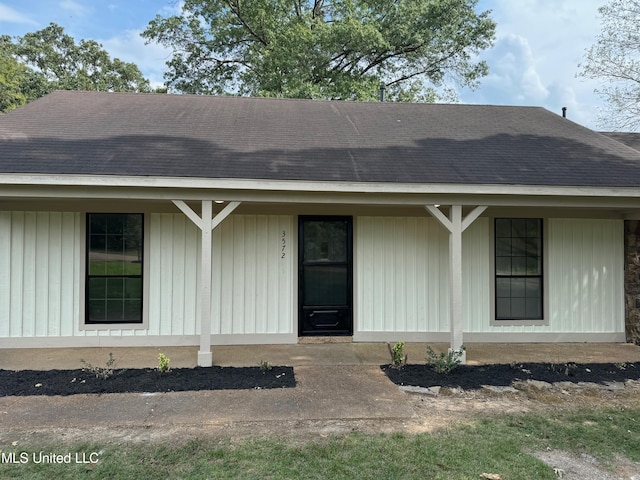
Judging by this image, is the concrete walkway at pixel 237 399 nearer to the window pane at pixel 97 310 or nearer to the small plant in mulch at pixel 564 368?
the small plant in mulch at pixel 564 368

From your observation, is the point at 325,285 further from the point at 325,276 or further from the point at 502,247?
the point at 502,247

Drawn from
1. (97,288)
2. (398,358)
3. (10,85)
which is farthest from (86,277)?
(10,85)

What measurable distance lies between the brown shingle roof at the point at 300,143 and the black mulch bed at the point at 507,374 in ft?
8.09

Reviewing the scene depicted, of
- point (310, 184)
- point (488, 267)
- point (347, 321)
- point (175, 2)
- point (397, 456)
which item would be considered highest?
point (175, 2)

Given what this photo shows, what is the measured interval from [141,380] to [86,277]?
239 cm

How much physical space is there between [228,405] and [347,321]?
302 cm

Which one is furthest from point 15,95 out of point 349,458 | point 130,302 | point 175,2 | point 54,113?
point 349,458

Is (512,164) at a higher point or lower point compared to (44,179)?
higher

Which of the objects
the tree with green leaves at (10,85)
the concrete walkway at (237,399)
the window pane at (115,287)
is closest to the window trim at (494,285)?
the concrete walkway at (237,399)

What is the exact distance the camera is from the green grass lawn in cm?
307

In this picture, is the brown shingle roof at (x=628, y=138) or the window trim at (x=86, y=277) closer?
the window trim at (x=86, y=277)

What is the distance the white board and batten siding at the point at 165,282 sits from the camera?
21.0 ft

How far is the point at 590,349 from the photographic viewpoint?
21.8 ft

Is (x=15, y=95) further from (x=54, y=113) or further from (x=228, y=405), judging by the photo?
(x=228, y=405)
